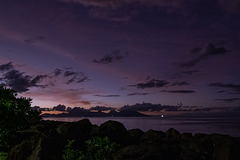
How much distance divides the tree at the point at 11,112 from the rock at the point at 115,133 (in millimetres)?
7436

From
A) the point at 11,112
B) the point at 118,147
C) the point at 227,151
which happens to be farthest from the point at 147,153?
the point at 11,112

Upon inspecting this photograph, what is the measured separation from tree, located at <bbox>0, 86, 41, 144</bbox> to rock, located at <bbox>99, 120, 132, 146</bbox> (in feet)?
24.4

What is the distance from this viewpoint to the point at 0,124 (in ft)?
54.8

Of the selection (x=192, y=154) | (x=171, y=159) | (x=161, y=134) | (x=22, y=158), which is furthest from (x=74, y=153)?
(x=161, y=134)

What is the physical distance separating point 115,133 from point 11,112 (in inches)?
388

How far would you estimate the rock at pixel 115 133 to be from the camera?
2291cm

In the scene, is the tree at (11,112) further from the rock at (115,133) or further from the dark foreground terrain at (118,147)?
the rock at (115,133)

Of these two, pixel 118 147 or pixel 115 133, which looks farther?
pixel 115 133

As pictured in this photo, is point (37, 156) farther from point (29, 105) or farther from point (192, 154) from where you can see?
point (192, 154)

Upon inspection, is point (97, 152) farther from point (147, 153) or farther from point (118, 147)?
point (118, 147)

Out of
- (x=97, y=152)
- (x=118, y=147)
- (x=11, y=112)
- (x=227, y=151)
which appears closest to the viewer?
(x=97, y=152)

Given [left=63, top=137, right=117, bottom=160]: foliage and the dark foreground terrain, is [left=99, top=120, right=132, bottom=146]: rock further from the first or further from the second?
[left=63, top=137, right=117, bottom=160]: foliage

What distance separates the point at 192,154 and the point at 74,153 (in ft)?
43.0

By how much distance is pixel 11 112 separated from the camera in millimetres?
16844
